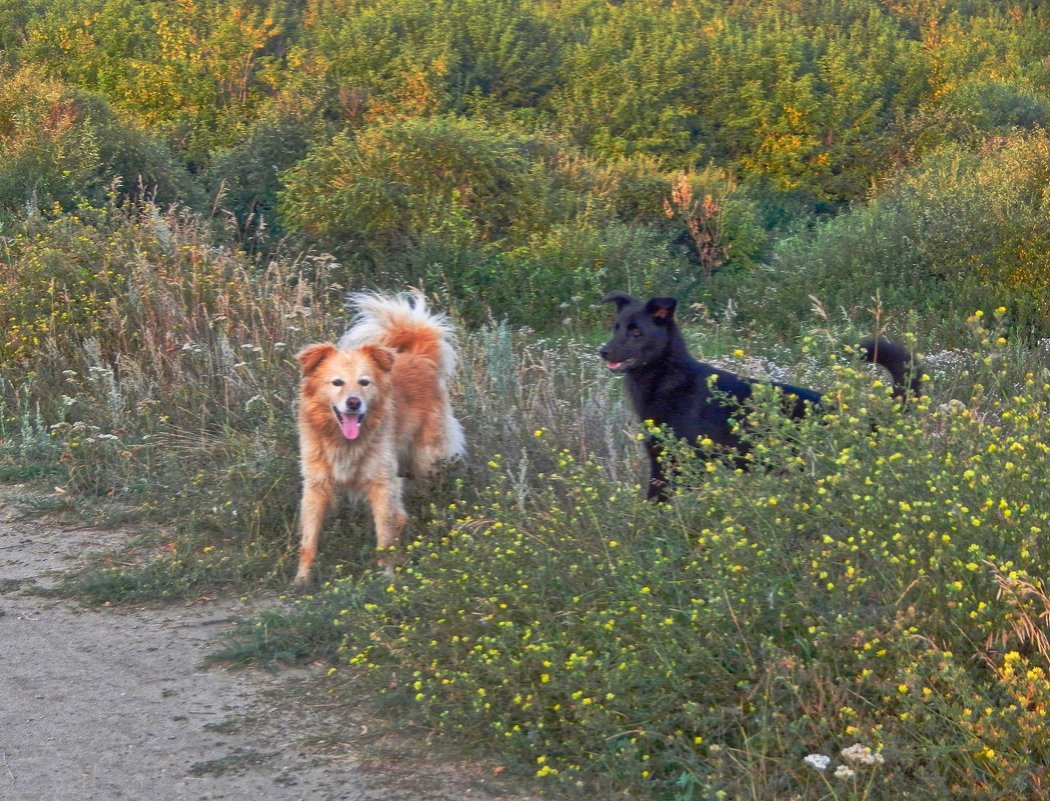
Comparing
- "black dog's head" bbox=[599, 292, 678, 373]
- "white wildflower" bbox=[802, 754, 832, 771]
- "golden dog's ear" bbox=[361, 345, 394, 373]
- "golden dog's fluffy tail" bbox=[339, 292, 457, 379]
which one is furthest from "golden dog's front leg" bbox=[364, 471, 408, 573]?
"white wildflower" bbox=[802, 754, 832, 771]

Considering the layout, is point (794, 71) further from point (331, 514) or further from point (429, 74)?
point (331, 514)

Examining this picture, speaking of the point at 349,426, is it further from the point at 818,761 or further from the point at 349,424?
the point at 818,761

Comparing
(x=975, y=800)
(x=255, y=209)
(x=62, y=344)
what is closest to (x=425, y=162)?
(x=255, y=209)

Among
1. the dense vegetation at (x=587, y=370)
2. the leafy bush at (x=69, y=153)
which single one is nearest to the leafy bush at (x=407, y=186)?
the dense vegetation at (x=587, y=370)

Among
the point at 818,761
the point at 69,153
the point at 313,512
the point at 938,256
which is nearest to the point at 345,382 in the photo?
the point at 313,512

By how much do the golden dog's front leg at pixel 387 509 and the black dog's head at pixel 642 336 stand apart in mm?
1272

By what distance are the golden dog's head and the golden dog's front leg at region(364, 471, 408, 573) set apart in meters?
0.28

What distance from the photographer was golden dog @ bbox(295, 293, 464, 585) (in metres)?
6.32

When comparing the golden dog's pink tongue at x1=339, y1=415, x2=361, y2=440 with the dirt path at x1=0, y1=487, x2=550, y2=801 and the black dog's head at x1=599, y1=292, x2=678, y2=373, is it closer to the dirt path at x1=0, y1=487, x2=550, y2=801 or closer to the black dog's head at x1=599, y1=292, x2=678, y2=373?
the dirt path at x1=0, y1=487, x2=550, y2=801

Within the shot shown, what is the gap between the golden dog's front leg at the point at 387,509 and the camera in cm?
626

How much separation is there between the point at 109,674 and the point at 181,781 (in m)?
1.12

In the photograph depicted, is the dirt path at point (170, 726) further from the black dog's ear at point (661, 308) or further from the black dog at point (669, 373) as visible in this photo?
the black dog's ear at point (661, 308)

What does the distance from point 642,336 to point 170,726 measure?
9.71ft

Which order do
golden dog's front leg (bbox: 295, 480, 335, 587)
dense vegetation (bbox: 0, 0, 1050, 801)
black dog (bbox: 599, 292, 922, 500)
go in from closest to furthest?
dense vegetation (bbox: 0, 0, 1050, 801) < black dog (bbox: 599, 292, 922, 500) < golden dog's front leg (bbox: 295, 480, 335, 587)
